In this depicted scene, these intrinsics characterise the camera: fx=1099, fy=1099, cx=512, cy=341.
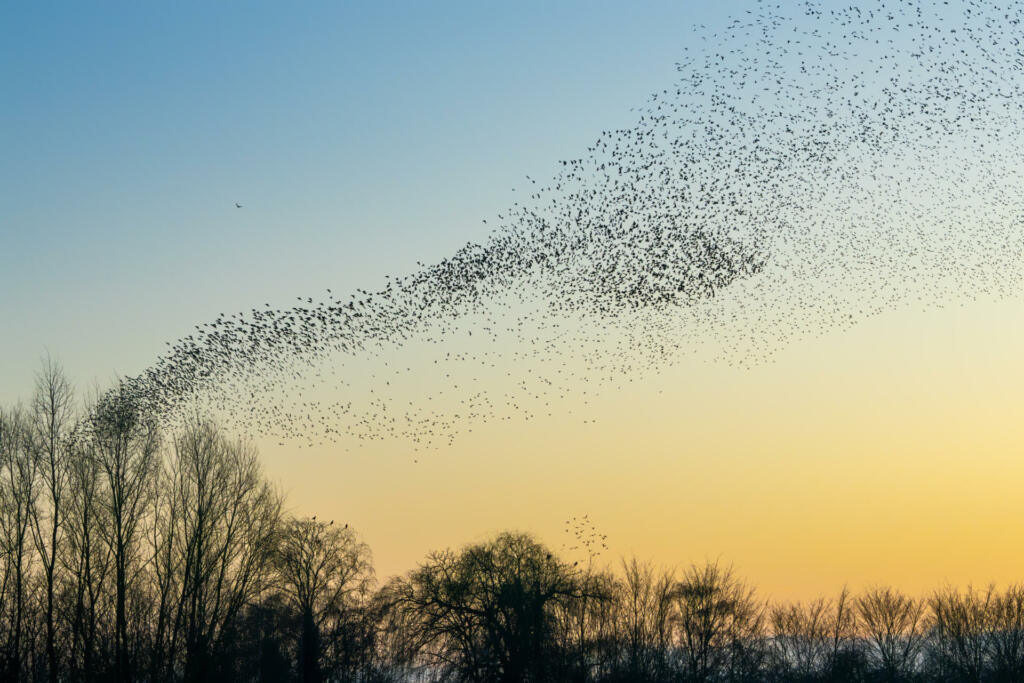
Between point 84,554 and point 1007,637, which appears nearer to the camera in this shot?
point 84,554

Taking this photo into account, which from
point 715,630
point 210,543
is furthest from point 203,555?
point 715,630

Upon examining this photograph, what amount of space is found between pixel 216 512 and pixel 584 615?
3169 centimetres

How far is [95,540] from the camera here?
160 ft

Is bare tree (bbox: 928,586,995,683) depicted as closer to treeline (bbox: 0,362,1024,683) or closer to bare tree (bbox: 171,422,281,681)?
treeline (bbox: 0,362,1024,683)

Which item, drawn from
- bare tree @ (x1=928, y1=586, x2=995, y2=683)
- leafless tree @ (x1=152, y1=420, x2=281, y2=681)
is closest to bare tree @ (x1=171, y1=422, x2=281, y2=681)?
leafless tree @ (x1=152, y1=420, x2=281, y2=681)

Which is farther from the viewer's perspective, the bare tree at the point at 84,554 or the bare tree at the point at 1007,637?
the bare tree at the point at 1007,637

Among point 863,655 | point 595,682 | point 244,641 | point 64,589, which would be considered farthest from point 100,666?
point 863,655

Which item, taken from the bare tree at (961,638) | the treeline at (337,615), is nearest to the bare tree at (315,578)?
the treeline at (337,615)

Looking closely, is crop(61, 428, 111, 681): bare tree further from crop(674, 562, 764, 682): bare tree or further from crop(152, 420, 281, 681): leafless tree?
crop(674, 562, 764, 682): bare tree

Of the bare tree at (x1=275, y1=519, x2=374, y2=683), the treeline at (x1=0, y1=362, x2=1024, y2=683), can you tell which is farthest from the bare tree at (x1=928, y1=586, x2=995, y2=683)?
the bare tree at (x1=275, y1=519, x2=374, y2=683)

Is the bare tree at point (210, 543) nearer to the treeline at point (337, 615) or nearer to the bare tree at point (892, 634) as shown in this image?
the treeline at point (337, 615)

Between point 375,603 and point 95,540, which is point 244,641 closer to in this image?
point 375,603

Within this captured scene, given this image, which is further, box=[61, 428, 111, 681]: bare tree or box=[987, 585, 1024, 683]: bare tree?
box=[987, 585, 1024, 683]: bare tree

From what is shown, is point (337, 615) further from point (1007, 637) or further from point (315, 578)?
point (1007, 637)
